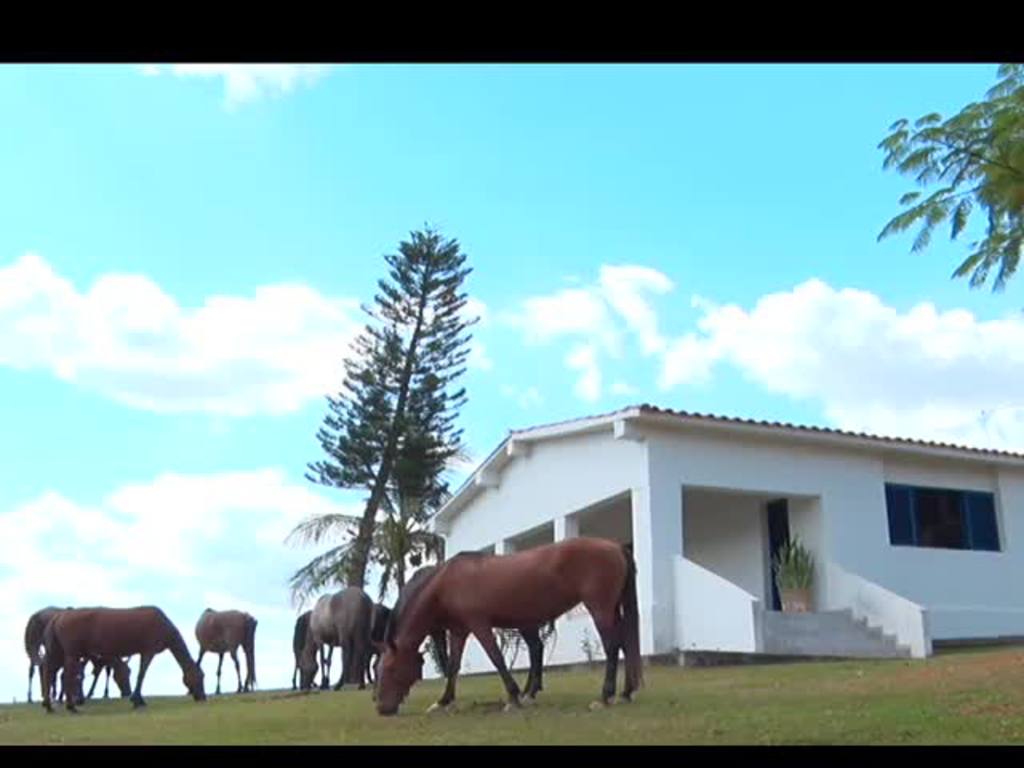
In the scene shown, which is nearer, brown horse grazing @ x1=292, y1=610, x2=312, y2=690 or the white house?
the white house

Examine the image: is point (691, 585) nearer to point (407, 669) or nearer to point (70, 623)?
point (407, 669)

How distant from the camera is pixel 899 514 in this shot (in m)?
19.6

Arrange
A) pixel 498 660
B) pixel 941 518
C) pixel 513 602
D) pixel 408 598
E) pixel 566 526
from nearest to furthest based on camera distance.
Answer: pixel 498 660 → pixel 513 602 → pixel 408 598 → pixel 566 526 → pixel 941 518

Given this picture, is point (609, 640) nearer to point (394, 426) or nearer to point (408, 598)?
point (408, 598)

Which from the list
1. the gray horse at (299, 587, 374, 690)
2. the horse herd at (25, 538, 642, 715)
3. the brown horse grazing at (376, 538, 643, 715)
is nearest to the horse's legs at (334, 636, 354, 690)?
the gray horse at (299, 587, 374, 690)

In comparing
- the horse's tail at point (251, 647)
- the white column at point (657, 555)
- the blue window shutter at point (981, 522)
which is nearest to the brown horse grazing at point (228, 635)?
the horse's tail at point (251, 647)

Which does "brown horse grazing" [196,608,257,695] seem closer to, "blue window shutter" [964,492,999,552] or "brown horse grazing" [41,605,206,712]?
"brown horse grazing" [41,605,206,712]

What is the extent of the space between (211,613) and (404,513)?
7674 mm

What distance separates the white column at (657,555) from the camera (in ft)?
53.9

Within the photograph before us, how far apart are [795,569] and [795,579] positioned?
14cm

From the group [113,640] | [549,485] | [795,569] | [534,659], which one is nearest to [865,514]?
[795,569]

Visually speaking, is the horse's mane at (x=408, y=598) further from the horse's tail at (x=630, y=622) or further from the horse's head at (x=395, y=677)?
the horse's tail at (x=630, y=622)

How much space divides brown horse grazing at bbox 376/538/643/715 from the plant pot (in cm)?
729

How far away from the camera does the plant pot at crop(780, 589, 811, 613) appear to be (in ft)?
57.5
